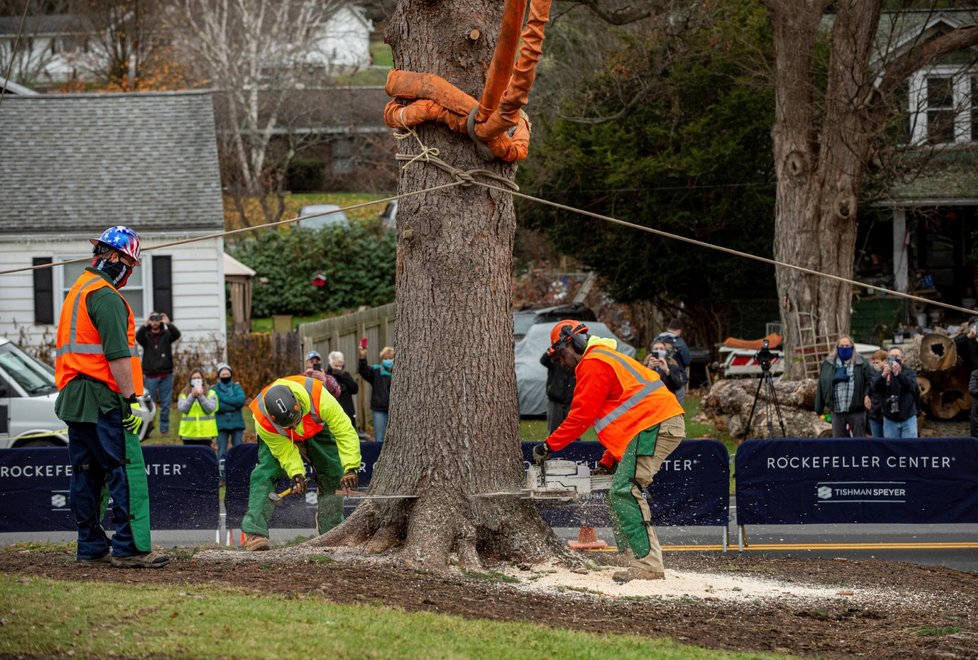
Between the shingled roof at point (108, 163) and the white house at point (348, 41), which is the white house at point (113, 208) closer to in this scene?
the shingled roof at point (108, 163)

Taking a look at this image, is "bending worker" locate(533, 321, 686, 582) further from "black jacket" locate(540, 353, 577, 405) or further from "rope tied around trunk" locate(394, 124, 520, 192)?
Answer: "black jacket" locate(540, 353, 577, 405)

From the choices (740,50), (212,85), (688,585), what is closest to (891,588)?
(688,585)

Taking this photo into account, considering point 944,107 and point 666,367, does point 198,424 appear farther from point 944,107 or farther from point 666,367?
point 944,107

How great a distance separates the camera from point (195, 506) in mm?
13141

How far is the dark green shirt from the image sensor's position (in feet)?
28.1

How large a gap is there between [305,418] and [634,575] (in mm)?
3133

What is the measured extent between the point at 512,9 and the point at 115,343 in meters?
3.45

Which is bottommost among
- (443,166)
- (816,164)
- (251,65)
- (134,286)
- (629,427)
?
(629,427)

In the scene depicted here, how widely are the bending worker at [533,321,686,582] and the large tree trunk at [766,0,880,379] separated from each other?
12.2 metres

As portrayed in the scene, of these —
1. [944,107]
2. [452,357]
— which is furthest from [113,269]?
[944,107]

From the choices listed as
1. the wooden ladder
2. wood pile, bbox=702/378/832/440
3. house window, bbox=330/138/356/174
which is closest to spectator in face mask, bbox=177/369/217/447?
wood pile, bbox=702/378/832/440

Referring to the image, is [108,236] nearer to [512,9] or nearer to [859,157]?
[512,9]

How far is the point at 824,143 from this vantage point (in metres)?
21.6

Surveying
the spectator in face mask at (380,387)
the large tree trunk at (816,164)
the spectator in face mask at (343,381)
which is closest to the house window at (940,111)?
the large tree trunk at (816,164)
